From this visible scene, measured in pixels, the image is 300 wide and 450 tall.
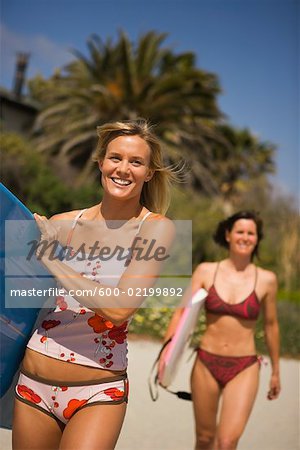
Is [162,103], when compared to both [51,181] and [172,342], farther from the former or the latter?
[172,342]

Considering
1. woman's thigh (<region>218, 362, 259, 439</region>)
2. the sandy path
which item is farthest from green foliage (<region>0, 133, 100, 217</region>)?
woman's thigh (<region>218, 362, 259, 439</region>)

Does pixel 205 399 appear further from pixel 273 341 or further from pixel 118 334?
pixel 118 334

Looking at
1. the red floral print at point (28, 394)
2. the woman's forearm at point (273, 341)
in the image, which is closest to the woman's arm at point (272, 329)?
the woman's forearm at point (273, 341)

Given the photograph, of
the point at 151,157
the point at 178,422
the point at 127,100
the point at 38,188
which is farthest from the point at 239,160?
the point at 151,157

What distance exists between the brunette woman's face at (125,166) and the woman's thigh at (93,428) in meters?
0.75

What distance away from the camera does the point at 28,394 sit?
2.09 metres

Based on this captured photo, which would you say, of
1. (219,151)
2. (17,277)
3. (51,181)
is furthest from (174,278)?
(219,151)

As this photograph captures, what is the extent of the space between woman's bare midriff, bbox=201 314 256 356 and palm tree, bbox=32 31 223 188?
52.1 ft

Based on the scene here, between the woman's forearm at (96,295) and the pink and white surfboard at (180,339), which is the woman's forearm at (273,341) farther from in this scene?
the woman's forearm at (96,295)

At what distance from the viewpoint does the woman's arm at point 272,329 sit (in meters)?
3.79

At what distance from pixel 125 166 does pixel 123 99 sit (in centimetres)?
1881

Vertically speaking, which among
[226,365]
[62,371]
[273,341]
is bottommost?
[226,365]

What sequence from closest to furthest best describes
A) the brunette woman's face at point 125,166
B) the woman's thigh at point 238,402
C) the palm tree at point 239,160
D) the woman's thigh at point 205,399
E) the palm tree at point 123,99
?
the brunette woman's face at point 125,166 → the woman's thigh at point 238,402 → the woman's thigh at point 205,399 → the palm tree at point 123,99 → the palm tree at point 239,160

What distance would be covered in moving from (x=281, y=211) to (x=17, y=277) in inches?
689
